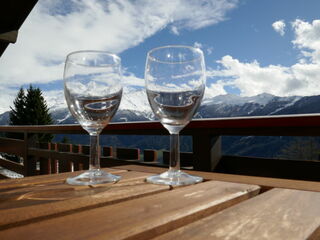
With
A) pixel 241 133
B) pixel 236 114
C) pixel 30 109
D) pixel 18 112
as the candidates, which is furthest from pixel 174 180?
pixel 236 114

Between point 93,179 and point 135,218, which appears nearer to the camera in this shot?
point 135,218

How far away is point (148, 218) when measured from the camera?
0.87 ft

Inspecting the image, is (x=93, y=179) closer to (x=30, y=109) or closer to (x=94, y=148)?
(x=94, y=148)

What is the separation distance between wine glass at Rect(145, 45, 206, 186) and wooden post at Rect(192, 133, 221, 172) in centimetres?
59

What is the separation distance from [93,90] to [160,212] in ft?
0.83

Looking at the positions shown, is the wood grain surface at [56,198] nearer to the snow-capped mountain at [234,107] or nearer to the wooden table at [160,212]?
the wooden table at [160,212]

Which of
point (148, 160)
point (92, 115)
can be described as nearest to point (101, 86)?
point (92, 115)

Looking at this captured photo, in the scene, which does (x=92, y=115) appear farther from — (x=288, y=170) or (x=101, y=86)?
(x=288, y=170)

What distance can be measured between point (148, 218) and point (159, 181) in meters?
0.20

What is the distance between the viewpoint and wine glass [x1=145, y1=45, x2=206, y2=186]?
455 mm

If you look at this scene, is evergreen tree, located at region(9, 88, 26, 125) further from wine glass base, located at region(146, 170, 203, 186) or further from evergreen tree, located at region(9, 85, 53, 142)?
wine glass base, located at region(146, 170, 203, 186)

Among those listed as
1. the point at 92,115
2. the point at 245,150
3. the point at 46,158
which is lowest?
the point at 245,150

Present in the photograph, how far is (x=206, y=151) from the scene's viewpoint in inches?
41.8

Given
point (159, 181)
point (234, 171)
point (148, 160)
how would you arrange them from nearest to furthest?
1. point (159, 181)
2. point (234, 171)
3. point (148, 160)
